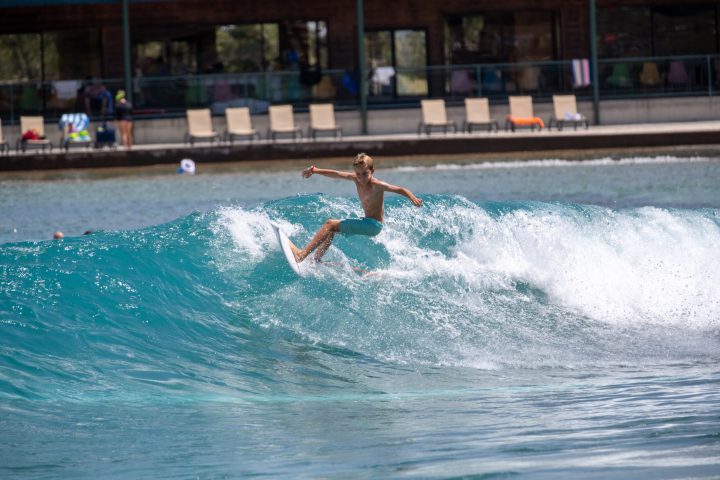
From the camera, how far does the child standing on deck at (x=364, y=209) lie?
36.2 ft

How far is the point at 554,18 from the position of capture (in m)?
34.6

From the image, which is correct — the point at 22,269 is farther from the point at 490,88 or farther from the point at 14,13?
the point at 14,13

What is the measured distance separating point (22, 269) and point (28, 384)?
2.51 metres

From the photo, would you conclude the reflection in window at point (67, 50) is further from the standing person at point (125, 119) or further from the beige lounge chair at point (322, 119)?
the beige lounge chair at point (322, 119)

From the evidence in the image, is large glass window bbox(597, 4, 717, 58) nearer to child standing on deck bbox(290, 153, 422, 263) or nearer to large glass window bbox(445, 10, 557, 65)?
large glass window bbox(445, 10, 557, 65)

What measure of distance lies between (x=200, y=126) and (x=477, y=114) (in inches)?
263

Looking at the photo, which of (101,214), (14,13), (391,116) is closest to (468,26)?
(391,116)

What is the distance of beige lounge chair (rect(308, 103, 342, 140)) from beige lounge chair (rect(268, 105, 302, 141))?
42 centimetres

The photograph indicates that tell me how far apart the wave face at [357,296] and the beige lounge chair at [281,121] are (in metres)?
15.6

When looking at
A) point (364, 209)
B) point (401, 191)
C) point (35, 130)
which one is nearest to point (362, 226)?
point (364, 209)

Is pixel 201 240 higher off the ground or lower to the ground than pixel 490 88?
lower

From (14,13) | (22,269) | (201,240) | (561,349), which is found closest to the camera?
(561,349)

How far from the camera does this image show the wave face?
9.36 m

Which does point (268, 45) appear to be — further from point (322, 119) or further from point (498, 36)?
point (498, 36)
